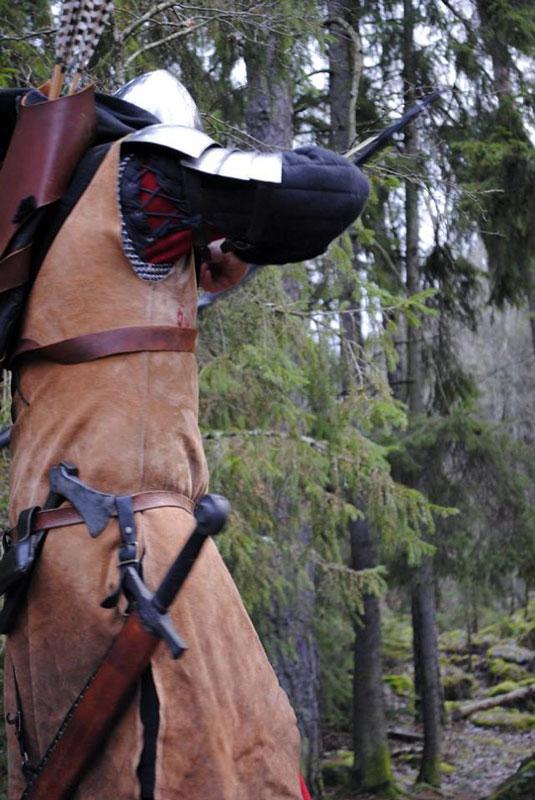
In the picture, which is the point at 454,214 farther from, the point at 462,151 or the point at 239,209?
→ the point at 239,209

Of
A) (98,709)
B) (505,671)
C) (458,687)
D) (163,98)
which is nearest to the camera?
(98,709)

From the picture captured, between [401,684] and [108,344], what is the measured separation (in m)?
14.4

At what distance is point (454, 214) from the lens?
35.4 ft

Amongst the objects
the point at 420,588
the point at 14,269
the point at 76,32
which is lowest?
the point at 420,588

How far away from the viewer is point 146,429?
2.02 m

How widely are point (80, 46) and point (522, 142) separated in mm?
8586

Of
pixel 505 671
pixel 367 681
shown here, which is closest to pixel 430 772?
pixel 367 681

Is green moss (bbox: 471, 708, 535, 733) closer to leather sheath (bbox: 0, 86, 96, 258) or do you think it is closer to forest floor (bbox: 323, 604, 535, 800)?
forest floor (bbox: 323, 604, 535, 800)

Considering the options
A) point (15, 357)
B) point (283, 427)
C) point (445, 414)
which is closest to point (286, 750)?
point (15, 357)

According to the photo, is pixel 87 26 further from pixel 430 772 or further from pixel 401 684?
pixel 401 684

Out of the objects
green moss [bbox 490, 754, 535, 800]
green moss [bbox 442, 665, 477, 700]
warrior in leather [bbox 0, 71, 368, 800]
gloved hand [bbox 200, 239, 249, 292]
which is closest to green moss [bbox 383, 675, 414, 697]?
green moss [bbox 442, 665, 477, 700]

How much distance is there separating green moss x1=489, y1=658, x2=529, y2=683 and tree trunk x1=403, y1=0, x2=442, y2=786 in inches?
118

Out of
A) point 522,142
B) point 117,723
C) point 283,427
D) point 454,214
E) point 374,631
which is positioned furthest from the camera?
point 374,631

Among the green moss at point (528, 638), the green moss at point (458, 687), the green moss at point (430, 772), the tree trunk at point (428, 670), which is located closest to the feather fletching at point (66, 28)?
the tree trunk at point (428, 670)
